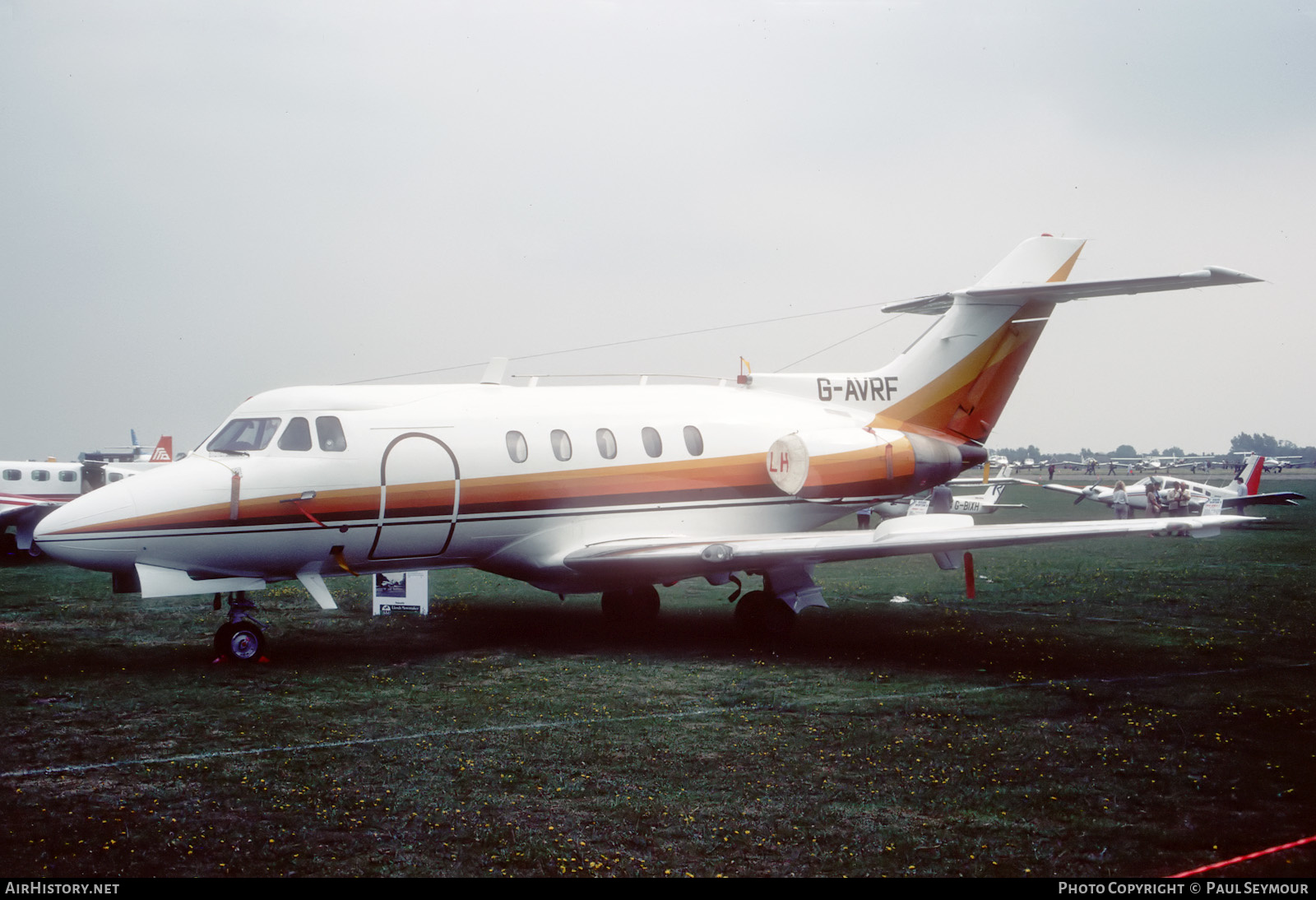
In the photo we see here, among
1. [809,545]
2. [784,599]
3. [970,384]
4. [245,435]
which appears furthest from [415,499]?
[970,384]

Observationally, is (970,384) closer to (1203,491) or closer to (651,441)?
(651,441)

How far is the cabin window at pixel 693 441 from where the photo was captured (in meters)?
13.0

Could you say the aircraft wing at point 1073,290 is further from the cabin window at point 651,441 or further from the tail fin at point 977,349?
the cabin window at point 651,441

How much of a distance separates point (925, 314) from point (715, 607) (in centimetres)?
582

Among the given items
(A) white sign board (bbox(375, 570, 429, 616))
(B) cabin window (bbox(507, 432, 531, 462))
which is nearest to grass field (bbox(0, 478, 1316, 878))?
(A) white sign board (bbox(375, 570, 429, 616))

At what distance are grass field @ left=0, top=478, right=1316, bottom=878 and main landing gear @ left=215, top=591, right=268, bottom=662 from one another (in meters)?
0.30

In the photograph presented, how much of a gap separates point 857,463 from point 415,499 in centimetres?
586

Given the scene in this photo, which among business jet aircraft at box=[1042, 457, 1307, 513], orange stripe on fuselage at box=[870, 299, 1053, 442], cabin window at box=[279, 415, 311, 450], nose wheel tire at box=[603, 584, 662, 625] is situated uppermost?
orange stripe on fuselage at box=[870, 299, 1053, 442]

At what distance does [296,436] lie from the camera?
36.0 feet

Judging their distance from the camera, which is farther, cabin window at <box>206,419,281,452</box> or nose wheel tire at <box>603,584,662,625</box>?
nose wheel tire at <box>603,584,662,625</box>

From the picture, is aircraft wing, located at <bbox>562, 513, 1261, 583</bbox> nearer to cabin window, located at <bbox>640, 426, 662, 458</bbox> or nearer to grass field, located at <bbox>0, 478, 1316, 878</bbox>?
grass field, located at <bbox>0, 478, 1316, 878</bbox>

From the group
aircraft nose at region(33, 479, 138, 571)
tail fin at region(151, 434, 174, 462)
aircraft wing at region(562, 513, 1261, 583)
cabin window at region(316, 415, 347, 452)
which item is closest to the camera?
aircraft nose at region(33, 479, 138, 571)

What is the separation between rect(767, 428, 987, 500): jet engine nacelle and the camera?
1333cm

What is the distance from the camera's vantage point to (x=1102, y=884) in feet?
16.6
